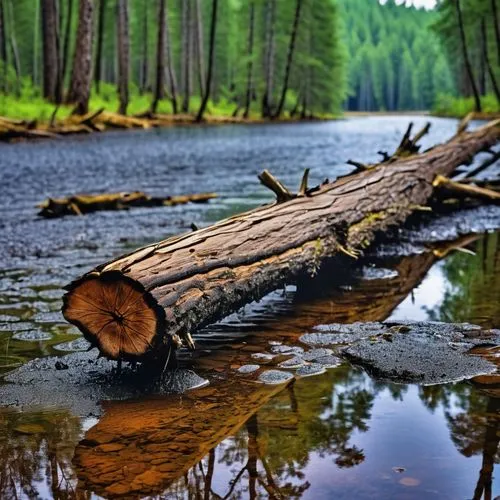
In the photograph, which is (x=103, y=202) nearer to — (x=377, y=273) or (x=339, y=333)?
(x=377, y=273)

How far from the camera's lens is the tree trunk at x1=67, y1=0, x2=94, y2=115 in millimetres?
22125

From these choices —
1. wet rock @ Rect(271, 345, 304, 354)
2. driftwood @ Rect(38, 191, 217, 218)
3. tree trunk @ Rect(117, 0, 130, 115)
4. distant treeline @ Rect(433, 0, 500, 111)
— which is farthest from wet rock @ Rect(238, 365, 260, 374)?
distant treeline @ Rect(433, 0, 500, 111)

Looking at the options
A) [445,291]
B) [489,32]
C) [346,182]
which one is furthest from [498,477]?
→ [489,32]

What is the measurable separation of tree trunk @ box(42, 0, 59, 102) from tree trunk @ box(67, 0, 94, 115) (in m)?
2.15

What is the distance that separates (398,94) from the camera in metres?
144

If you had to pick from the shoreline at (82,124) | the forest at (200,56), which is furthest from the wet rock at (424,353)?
the forest at (200,56)

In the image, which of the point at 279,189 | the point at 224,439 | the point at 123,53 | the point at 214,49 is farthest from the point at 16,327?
the point at 214,49

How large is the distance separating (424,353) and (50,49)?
24.9 meters

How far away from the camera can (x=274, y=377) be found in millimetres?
3178

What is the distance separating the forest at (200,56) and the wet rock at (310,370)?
2067cm

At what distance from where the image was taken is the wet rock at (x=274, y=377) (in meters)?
3.13

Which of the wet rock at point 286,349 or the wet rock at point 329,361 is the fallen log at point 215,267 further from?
the wet rock at point 329,361

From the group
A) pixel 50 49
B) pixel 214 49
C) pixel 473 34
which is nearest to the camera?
pixel 50 49

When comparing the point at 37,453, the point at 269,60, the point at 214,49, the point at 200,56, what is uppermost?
the point at 214,49
